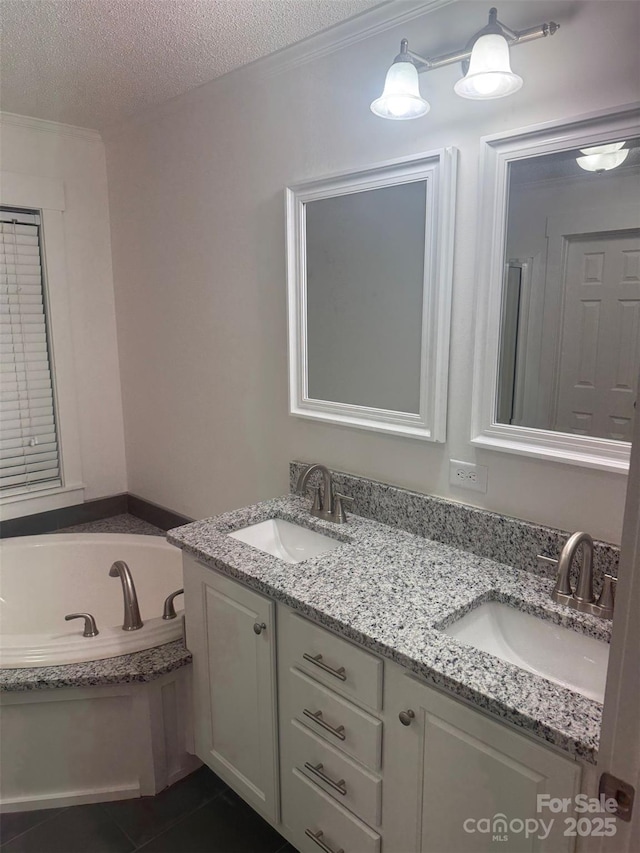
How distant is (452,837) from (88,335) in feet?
8.76

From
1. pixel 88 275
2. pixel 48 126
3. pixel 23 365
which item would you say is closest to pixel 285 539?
pixel 23 365

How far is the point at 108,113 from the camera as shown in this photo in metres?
2.62

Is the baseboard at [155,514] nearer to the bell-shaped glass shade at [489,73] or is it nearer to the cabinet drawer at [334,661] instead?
the cabinet drawer at [334,661]

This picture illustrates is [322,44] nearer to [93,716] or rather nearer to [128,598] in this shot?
[128,598]

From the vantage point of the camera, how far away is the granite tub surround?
179 centimetres

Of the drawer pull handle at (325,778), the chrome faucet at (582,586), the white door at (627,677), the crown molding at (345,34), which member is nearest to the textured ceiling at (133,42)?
the crown molding at (345,34)

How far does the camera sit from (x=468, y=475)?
1.68 meters

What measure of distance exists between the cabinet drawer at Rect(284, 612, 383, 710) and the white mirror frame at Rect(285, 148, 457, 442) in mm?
667

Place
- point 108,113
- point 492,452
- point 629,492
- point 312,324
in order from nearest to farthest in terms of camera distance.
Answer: point 629,492 → point 492,452 → point 312,324 → point 108,113

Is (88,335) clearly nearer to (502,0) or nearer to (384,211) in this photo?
(384,211)

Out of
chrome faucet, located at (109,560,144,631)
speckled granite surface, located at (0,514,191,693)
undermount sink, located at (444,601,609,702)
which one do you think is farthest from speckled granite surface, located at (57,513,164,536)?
undermount sink, located at (444,601,609,702)

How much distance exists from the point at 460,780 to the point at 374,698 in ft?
0.75

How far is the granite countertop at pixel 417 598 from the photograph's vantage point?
103 cm

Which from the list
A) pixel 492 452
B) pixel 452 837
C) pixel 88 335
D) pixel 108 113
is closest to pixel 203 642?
pixel 452 837
